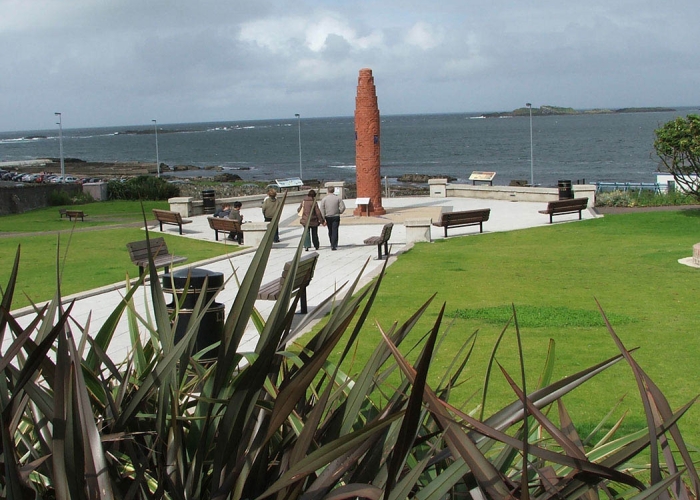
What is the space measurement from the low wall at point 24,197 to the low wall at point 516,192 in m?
17.0

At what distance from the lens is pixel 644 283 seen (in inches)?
484

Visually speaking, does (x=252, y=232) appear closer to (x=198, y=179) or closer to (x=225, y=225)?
(x=225, y=225)

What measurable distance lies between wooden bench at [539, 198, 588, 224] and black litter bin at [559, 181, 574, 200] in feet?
12.1

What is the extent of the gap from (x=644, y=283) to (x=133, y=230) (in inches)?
601

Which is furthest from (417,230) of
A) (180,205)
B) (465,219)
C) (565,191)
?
(180,205)

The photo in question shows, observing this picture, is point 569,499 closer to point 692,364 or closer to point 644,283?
point 692,364

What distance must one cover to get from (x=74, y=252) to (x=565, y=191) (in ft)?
54.6

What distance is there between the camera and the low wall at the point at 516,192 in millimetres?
27391

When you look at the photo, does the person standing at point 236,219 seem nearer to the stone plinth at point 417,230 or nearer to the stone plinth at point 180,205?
the stone plinth at point 417,230

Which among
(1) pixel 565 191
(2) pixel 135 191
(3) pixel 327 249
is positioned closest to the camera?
(3) pixel 327 249

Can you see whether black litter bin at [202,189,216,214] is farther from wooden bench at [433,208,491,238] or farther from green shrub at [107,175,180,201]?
wooden bench at [433,208,491,238]

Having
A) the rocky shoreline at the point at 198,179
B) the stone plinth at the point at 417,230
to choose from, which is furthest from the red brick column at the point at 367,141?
the rocky shoreline at the point at 198,179

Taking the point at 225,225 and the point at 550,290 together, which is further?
the point at 225,225

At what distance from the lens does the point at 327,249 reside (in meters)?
18.9
